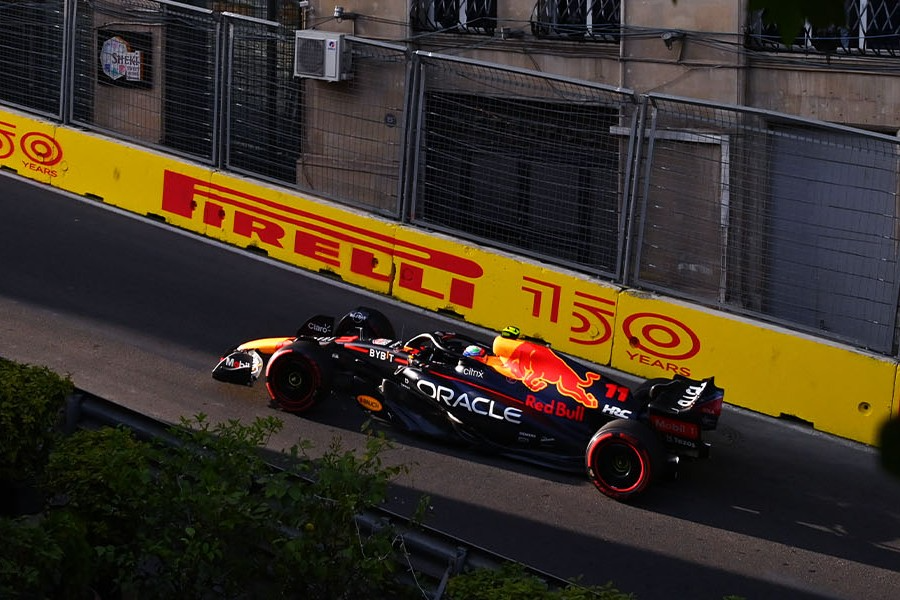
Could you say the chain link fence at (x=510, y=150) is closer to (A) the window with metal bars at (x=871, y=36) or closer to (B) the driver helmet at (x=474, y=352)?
(B) the driver helmet at (x=474, y=352)

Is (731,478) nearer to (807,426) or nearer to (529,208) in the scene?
(807,426)

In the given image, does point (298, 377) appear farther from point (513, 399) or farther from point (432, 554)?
point (432, 554)

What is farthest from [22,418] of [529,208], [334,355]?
[529,208]

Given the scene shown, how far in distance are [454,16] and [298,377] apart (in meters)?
9.13

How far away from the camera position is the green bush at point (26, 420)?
19.7 feet

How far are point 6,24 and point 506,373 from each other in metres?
8.01

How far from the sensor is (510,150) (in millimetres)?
11445

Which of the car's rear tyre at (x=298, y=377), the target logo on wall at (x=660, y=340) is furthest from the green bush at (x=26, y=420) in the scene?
the target logo on wall at (x=660, y=340)

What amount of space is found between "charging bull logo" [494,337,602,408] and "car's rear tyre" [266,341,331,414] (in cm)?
128

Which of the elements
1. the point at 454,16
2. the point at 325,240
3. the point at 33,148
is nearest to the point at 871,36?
the point at 454,16

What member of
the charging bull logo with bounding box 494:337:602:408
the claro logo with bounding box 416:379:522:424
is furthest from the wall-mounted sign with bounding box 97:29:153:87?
the charging bull logo with bounding box 494:337:602:408

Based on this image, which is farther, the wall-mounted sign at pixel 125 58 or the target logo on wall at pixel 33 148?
the target logo on wall at pixel 33 148

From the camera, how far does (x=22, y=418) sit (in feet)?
20.0

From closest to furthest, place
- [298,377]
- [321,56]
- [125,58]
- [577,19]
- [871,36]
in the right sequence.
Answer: [298,377] < [125,58] < [321,56] < [871,36] < [577,19]
